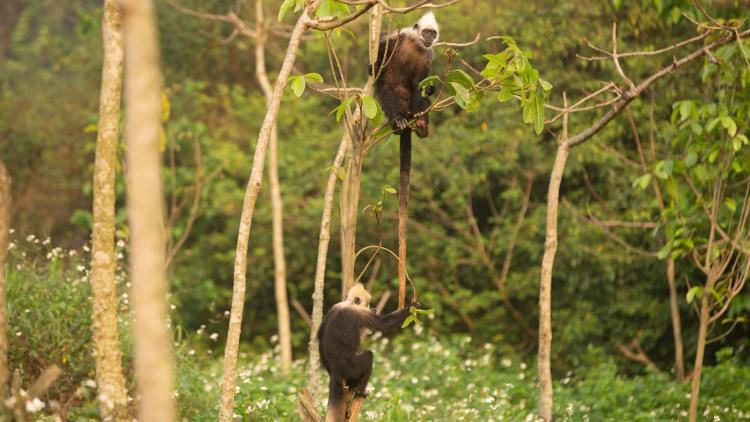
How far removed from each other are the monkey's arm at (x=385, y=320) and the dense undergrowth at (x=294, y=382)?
82 cm

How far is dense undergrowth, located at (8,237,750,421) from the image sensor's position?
5410 mm

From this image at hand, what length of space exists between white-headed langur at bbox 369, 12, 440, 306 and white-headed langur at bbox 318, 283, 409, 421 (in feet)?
2.31

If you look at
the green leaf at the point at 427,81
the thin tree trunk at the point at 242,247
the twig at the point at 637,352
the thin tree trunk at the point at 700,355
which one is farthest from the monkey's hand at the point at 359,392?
the twig at the point at 637,352

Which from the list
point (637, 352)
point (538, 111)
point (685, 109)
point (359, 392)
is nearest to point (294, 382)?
point (359, 392)

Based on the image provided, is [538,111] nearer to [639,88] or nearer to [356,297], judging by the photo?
[639,88]

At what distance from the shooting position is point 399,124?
470cm

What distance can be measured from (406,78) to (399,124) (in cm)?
61

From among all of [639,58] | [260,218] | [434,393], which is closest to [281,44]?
[260,218]

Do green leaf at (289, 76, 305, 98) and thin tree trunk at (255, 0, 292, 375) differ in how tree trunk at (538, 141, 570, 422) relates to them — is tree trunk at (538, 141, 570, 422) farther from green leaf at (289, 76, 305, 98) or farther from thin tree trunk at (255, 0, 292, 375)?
thin tree trunk at (255, 0, 292, 375)

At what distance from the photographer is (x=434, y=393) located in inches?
255

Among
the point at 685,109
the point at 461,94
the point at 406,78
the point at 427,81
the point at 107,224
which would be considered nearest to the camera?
the point at 461,94

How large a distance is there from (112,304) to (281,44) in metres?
9.90

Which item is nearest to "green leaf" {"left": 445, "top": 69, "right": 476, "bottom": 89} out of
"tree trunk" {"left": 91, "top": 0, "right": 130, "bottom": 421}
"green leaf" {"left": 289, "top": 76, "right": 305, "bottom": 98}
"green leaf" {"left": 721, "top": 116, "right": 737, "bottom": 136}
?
"green leaf" {"left": 289, "top": 76, "right": 305, "bottom": 98}

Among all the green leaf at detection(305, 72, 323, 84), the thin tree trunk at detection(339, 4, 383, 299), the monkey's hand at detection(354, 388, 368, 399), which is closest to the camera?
the green leaf at detection(305, 72, 323, 84)
